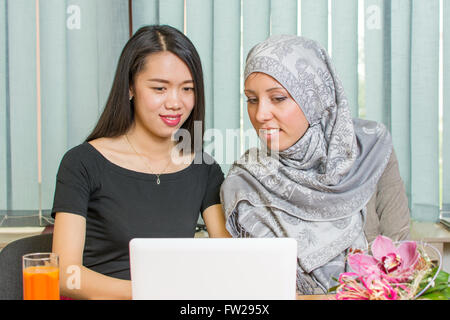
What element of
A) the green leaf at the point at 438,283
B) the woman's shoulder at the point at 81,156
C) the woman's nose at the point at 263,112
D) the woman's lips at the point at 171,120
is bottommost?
the green leaf at the point at 438,283

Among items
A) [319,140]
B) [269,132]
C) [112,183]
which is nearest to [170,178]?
[112,183]

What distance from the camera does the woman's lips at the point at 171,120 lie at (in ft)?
4.88

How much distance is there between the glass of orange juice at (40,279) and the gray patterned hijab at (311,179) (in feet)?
2.05

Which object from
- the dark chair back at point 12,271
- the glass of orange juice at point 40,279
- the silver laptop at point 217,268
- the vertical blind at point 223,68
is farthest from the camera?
the vertical blind at point 223,68

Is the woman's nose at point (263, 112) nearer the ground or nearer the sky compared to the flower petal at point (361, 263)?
nearer the sky

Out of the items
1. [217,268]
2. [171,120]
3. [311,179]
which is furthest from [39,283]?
[311,179]

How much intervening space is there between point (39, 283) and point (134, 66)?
0.75 m

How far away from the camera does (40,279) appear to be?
931 millimetres

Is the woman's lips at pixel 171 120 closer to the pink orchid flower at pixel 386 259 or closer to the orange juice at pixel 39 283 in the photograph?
the orange juice at pixel 39 283

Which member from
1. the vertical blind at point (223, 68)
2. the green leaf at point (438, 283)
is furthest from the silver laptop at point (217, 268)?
the vertical blind at point (223, 68)

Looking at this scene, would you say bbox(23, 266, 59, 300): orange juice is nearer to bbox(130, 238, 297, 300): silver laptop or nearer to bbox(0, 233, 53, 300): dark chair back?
bbox(130, 238, 297, 300): silver laptop

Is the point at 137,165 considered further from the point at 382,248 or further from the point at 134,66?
the point at 382,248

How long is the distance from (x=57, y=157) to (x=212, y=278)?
1.47 meters

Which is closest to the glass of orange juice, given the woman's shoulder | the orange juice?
the orange juice
